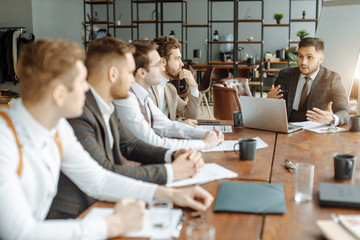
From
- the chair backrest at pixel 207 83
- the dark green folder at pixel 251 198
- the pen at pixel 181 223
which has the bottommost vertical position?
the chair backrest at pixel 207 83

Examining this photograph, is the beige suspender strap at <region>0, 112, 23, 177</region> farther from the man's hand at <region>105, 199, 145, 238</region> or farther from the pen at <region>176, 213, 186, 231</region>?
the pen at <region>176, 213, 186, 231</region>

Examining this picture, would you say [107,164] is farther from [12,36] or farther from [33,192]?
[12,36]

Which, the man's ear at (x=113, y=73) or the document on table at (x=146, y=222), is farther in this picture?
the man's ear at (x=113, y=73)

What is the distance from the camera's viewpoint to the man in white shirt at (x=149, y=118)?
215 centimetres

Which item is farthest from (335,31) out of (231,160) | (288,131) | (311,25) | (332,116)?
(311,25)

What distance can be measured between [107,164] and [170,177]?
9.9 inches

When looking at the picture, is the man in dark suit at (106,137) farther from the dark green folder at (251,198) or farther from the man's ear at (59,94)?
the man's ear at (59,94)

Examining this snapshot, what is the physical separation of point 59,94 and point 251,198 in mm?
701

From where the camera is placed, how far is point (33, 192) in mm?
1140

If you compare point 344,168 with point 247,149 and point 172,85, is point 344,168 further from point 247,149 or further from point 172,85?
point 172,85

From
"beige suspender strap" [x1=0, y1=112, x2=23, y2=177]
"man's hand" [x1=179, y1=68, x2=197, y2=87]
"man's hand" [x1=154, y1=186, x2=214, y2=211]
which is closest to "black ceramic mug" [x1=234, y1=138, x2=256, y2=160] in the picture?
"man's hand" [x1=154, y1=186, x2=214, y2=211]

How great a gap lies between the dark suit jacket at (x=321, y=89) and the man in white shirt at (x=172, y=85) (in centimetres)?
77

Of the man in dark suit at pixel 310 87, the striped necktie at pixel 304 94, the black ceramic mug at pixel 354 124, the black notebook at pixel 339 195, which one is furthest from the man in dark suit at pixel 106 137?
the striped necktie at pixel 304 94

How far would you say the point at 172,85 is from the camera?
3.37 m
